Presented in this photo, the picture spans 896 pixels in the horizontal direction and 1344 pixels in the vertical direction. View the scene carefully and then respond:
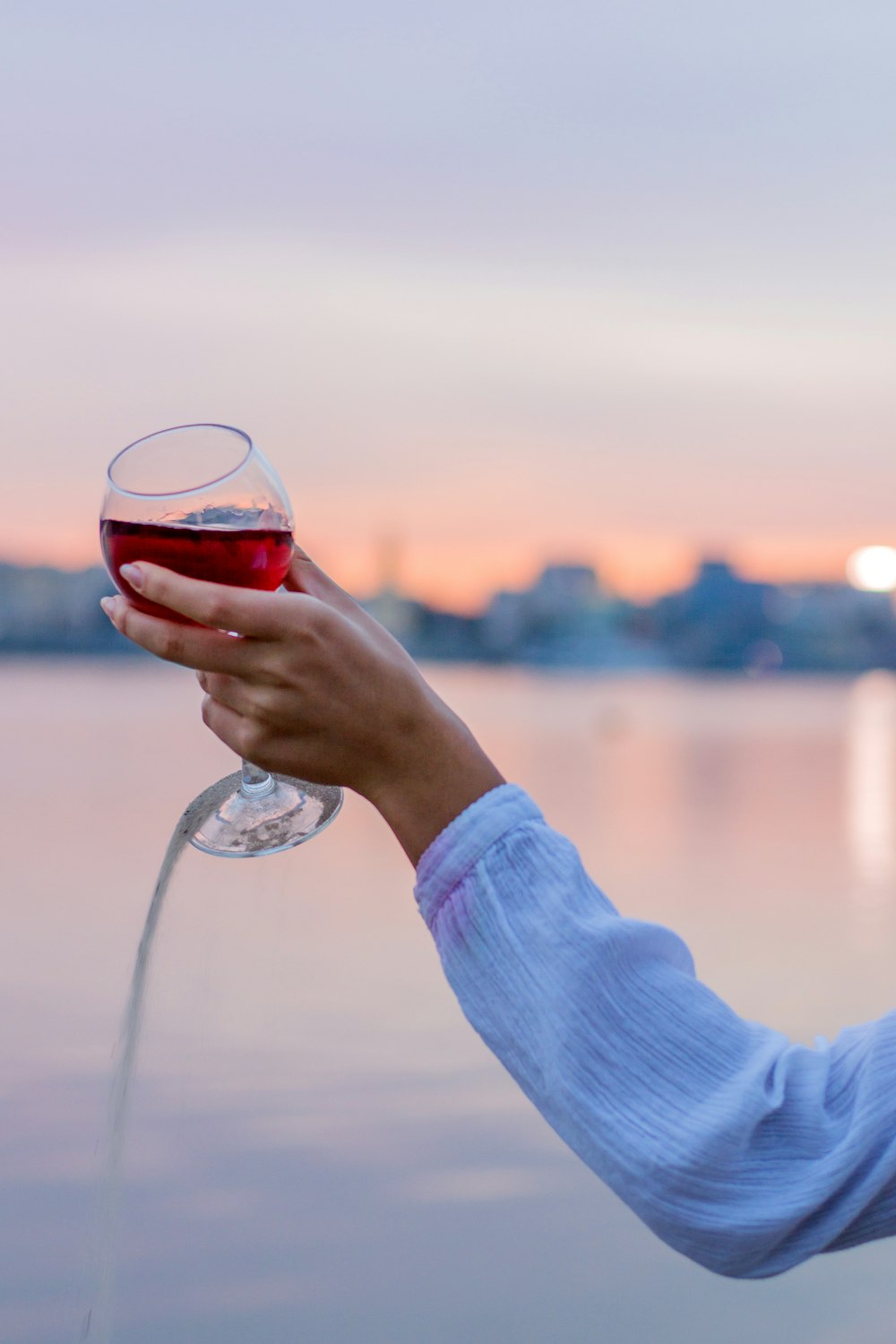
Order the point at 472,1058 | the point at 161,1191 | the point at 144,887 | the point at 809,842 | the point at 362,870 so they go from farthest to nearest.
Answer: the point at 809,842, the point at 362,870, the point at 144,887, the point at 472,1058, the point at 161,1191

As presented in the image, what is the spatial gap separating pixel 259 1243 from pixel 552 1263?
31.9 inches

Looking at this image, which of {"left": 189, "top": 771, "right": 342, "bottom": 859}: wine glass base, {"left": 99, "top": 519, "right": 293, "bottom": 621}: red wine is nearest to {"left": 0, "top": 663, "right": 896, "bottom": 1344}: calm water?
{"left": 189, "top": 771, "right": 342, "bottom": 859}: wine glass base

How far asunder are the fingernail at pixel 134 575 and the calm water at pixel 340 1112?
12.1 inches

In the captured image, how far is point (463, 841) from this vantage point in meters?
Result: 0.91

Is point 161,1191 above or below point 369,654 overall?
below

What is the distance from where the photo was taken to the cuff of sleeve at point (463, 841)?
907mm

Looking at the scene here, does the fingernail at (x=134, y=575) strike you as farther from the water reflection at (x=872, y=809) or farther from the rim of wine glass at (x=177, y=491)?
the water reflection at (x=872, y=809)

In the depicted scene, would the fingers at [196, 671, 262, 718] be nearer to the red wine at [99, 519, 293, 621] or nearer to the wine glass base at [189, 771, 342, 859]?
the red wine at [99, 519, 293, 621]

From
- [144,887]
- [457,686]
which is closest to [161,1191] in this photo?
[144,887]

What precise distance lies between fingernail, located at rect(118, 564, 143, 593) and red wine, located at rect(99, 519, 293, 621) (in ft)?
0.25

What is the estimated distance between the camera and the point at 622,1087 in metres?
0.88

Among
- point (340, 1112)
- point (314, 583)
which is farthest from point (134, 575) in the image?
point (340, 1112)

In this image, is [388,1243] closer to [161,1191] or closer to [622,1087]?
[161,1191]

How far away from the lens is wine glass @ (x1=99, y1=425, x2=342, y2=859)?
125 cm
